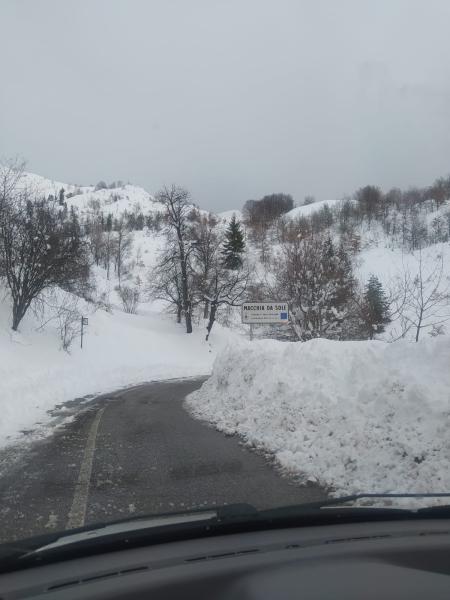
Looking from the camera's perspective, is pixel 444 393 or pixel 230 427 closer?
pixel 444 393

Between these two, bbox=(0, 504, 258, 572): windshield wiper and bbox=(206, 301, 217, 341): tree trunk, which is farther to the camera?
bbox=(206, 301, 217, 341): tree trunk

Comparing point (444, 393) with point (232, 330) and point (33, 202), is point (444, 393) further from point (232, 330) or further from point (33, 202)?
point (232, 330)

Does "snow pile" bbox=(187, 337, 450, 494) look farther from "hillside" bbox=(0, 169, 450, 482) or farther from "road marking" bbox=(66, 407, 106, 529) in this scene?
"road marking" bbox=(66, 407, 106, 529)

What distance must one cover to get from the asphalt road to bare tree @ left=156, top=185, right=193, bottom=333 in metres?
32.3

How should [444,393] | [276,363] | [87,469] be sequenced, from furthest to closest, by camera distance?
[276,363], [87,469], [444,393]

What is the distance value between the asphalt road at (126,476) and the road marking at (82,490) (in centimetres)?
1

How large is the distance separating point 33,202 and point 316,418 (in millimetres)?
24706

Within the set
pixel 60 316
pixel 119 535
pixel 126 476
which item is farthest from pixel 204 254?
pixel 119 535

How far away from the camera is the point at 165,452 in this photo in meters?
7.98

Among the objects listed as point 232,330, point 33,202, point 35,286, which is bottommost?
point 232,330

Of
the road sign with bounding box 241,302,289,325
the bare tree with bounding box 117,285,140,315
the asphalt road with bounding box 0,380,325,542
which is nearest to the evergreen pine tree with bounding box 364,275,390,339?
the road sign with bounding box 241,302,289,325

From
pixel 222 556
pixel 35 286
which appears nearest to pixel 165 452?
pixel 222 556

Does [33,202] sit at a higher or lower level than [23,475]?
higher

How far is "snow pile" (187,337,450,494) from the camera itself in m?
5.94
